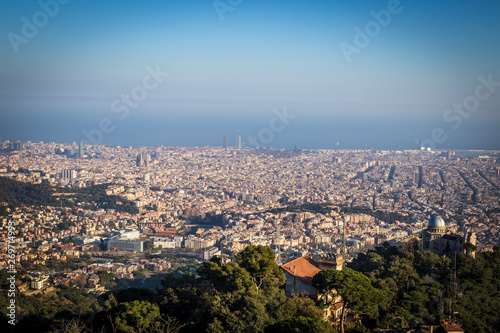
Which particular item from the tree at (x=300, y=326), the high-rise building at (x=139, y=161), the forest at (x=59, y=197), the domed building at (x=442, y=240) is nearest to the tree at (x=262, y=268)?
the tree at (x=300, y=326)

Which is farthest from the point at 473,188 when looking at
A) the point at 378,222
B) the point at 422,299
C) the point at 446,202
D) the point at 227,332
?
the point at 227,332

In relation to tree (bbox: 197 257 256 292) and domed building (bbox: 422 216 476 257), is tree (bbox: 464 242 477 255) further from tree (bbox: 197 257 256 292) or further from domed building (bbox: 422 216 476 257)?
tree (bbox: 197 257 256 292)

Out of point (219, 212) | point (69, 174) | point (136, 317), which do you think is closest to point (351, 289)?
point (136, 317)

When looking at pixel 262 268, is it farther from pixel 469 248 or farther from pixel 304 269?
pixel 469 248

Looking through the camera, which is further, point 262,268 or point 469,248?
point 469,248

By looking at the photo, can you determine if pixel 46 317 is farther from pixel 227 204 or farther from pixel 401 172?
pixel 401 172
